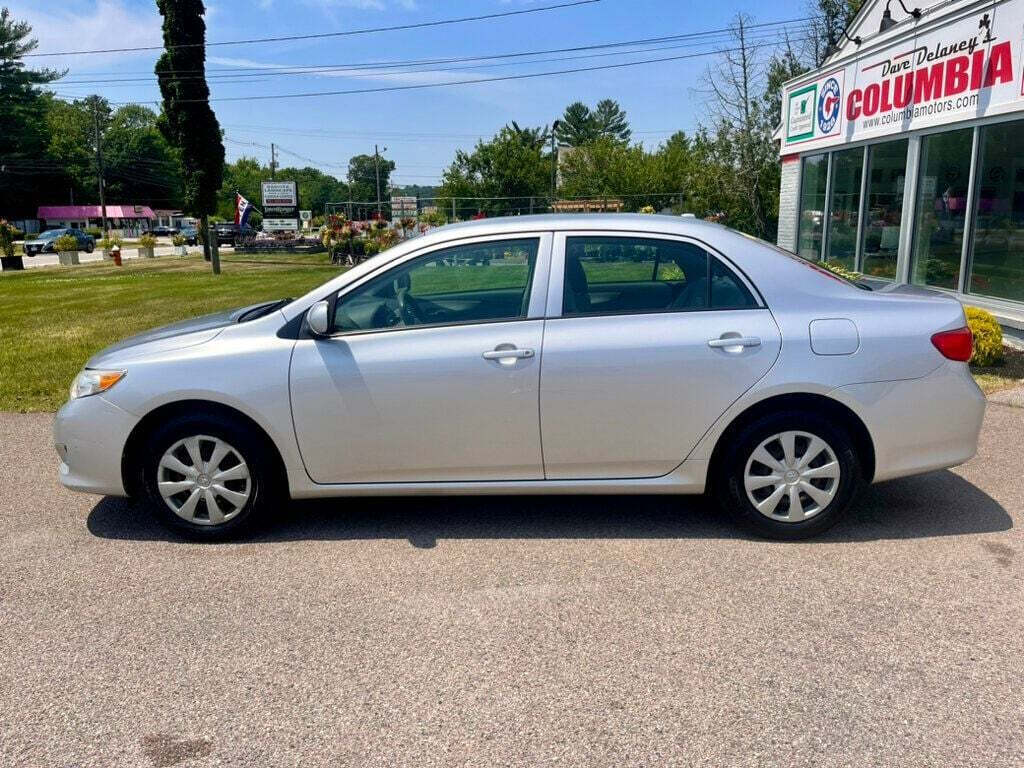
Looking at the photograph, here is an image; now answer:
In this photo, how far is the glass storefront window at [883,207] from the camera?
11062 millimetres

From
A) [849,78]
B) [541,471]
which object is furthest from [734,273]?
[849,78]

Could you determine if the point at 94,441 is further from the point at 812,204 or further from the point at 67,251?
the point at 67,251

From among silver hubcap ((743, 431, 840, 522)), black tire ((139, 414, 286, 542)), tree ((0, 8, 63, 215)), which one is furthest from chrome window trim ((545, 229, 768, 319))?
tree ((0, 8, 63, 215))

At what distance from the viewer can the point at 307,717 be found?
9.23 ft

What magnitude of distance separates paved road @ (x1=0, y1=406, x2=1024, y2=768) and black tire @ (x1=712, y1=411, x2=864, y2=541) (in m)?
0.11

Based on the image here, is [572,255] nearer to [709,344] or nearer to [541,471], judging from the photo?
[709,344]

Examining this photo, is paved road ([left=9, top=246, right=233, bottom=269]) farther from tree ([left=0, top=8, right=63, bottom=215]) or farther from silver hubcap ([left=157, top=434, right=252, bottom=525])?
silver hubcap ([left=157, top=434, right=252, bottom=525])

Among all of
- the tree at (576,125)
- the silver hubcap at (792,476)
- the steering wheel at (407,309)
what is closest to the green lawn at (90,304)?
the steering wheel at (407,309)

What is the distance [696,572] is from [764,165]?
2074 centimetres

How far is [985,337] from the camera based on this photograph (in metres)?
7.89

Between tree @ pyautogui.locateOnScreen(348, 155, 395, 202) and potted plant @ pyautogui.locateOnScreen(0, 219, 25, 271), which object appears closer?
potted plant @ pyautogui.locateOnScreen(0, 219, 25, 271)

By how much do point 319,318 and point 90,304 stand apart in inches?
585

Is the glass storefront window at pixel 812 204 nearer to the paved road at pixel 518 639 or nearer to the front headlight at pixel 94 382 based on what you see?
the paved road at pixel 518 639

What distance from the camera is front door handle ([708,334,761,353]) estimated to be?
404cm
